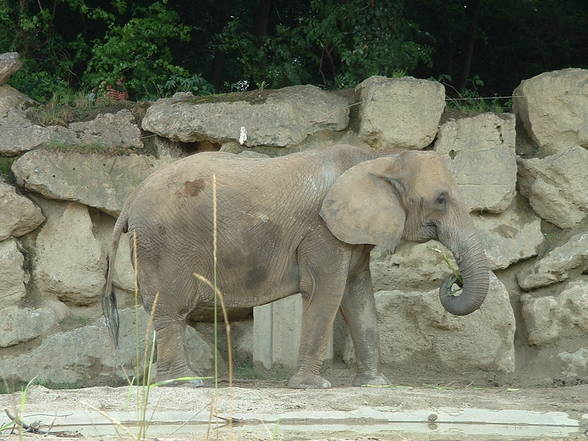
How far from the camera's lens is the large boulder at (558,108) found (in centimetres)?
903

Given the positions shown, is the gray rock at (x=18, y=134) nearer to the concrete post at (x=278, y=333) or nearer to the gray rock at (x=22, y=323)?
the gray rock at (x=22, y=323)

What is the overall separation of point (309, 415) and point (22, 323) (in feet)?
11.2

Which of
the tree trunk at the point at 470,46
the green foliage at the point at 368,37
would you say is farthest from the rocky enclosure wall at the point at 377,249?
the tree trunk at the point at 470,46

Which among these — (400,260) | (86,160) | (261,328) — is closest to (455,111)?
(400,260)

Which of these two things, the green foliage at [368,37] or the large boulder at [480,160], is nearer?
the large boulder at [480,160]

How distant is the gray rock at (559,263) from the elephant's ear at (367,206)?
6.40 feet

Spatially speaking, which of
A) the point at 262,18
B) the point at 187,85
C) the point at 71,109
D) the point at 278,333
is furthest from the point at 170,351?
the point at 262,18

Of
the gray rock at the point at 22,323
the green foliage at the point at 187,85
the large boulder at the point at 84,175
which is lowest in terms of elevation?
the gray rock at the point at 22,323

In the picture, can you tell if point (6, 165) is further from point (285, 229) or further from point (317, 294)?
point (317, 294)

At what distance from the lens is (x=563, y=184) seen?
8969 mm

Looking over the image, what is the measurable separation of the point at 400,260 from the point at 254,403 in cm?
287

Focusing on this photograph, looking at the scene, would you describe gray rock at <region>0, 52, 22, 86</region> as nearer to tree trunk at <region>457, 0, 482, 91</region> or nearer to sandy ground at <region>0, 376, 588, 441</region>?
sandy ground at <region>0, 376, 588, 441</region>

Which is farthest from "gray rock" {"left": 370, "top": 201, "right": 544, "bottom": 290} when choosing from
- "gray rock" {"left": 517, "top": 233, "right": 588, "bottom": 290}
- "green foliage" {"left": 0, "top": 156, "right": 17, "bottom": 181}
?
"green foliage" {"left": 0, "top": 156, "right": 17, "bottom": 181}

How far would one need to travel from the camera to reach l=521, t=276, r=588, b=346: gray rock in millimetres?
8734
